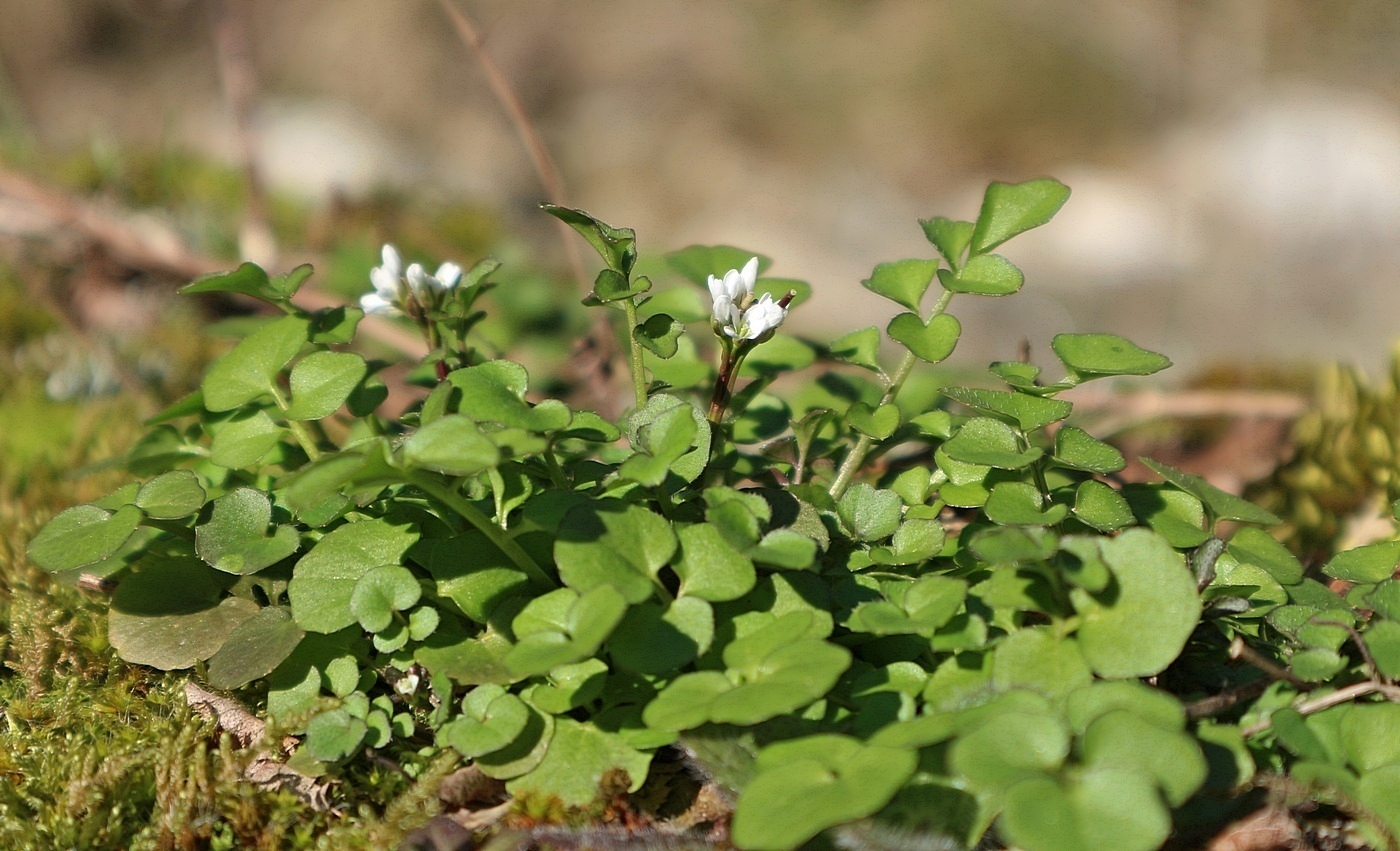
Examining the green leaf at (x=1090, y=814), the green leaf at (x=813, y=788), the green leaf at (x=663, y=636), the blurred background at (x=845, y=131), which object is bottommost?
the blurred background at (x=845, y=131)

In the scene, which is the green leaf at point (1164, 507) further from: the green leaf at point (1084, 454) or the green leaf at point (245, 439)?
the green leaf at point (245, 439)

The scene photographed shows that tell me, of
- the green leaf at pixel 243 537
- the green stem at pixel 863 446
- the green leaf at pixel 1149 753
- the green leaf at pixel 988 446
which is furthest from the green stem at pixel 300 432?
the green leaf at pixel 1149 753

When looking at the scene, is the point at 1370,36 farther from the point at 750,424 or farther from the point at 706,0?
the point at 750,424

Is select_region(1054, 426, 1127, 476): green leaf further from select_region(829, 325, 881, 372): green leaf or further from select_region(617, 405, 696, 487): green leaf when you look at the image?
select_region(617, 405, 696, 487): green leaf

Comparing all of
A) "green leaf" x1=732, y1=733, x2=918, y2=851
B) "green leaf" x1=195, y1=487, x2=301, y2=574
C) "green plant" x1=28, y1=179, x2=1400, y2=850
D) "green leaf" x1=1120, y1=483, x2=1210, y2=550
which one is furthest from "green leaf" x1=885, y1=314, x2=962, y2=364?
A: "green leaf" x1=195, y1=487, x2=301, y2=574

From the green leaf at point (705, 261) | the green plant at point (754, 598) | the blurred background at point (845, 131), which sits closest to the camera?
the green plant at point (754, 598)

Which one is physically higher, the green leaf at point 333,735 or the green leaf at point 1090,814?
the green leaf at point 1090,814

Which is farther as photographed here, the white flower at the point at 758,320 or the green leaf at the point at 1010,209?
the green leaf at the point at 1010,209
